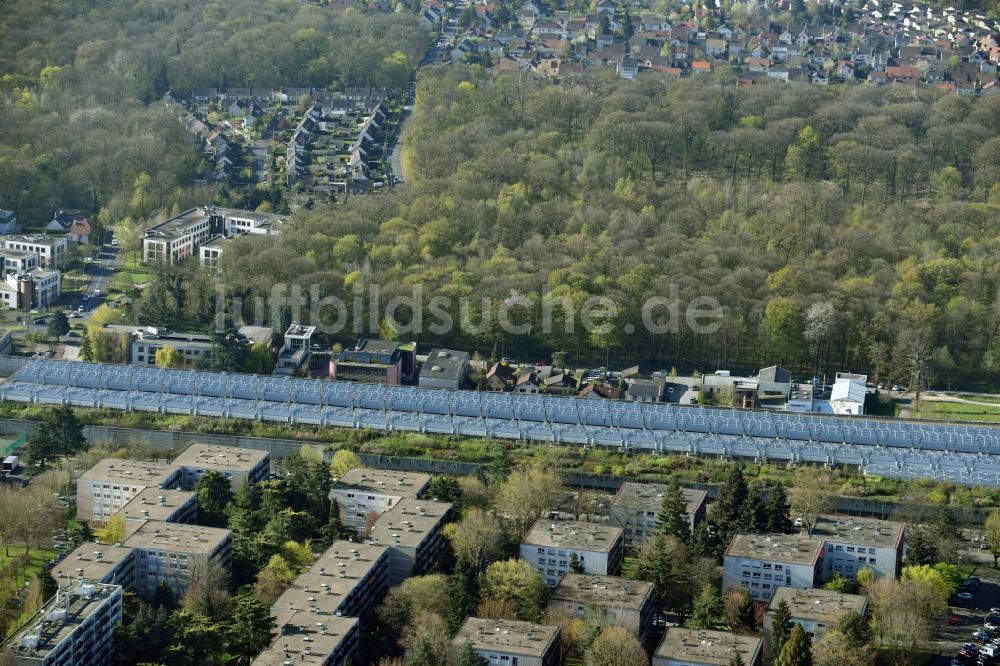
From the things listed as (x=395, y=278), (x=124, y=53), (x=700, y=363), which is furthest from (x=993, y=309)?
(x=124, y=53)

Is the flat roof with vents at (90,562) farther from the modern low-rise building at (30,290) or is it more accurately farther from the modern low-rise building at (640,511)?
the modern low-rise building at (30,290)

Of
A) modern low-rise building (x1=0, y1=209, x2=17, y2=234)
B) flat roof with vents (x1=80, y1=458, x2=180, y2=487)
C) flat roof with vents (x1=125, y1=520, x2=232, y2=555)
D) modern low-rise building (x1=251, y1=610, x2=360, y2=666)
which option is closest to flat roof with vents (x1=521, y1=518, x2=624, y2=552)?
modern low-rise building (x1=251, y1=610, x2=360, y2=666)

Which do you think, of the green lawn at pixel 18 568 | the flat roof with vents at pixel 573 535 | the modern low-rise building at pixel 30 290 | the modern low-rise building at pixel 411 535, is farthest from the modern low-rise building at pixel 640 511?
the modern low-rise building at pixel 30 290

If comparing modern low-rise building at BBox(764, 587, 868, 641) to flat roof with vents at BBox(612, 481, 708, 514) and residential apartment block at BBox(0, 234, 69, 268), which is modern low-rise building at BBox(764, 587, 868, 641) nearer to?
flat roof with vents at BBox(612, 481, 708, 514)

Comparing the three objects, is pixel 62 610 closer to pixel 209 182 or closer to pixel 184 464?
pixel 184 464

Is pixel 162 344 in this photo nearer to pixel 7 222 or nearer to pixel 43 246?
pixel 43 246

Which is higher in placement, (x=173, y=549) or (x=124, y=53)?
(x=124, y=53)
